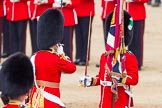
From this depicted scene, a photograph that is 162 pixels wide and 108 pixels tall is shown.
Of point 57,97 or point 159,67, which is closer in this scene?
point 57,97

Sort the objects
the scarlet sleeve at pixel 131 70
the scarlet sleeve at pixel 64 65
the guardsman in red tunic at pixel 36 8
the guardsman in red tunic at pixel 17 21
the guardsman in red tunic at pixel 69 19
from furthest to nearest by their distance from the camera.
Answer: the guardsman in red tunic at pixel 17 21, the guardsman in red tunic at pixel 69 19, the guardsman in red tunic at pixel 36 8, the scarlet sleeve at pixel 64 65, the scarlet sleeve at pixel 131 70

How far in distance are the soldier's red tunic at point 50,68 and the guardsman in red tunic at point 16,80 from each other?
794mm

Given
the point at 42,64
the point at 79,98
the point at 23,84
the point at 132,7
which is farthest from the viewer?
the point at 132,7

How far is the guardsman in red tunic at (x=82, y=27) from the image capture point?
11.3m

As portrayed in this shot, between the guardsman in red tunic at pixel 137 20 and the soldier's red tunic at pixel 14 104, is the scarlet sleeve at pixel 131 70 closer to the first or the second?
the soldier's red tunic at pixel 14 104

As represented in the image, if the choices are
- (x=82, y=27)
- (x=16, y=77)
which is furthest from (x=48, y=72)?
(x=82, y=27)

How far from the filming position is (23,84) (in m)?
5.38

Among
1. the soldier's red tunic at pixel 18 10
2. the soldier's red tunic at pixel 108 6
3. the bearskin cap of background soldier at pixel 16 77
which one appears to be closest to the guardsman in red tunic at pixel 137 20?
the soldier's red tunic at pixel 108 6

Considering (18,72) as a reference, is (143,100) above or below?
below

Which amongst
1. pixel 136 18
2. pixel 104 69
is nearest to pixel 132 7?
pixel 136 18

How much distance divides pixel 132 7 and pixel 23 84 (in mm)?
5611

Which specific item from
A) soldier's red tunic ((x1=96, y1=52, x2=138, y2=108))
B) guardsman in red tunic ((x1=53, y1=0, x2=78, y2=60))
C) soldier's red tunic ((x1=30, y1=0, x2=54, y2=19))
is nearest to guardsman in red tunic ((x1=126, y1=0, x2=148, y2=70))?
guardsman in red tunic ((x1=53, y1=0, x2=78, y2=60))

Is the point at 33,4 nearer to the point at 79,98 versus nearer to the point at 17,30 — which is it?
the point at 17,30

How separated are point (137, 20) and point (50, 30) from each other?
4402 millimetres
